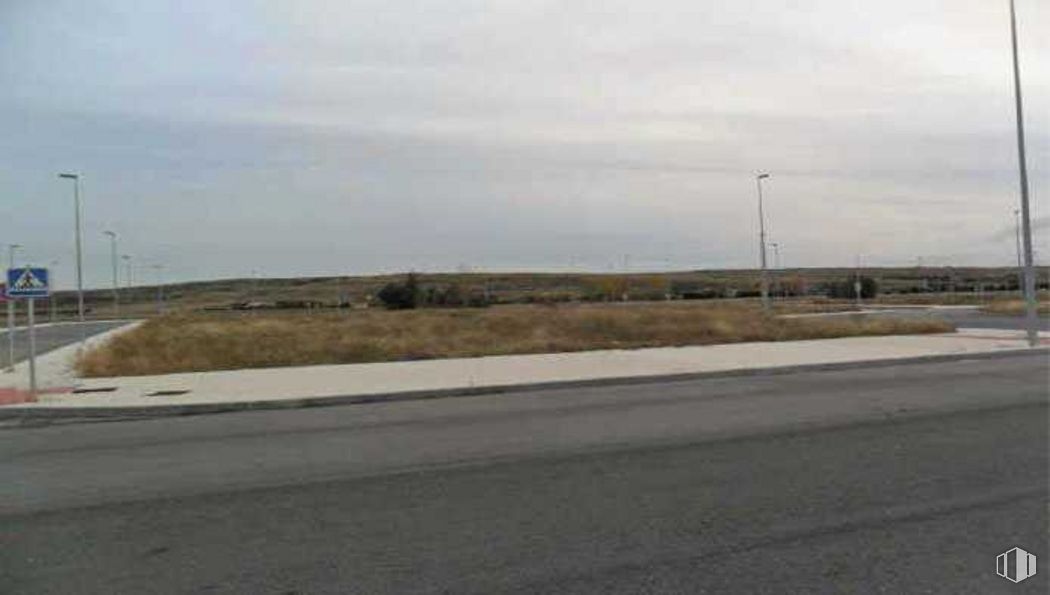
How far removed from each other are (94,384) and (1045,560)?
1680cm

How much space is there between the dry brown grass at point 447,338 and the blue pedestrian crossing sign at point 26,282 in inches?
177

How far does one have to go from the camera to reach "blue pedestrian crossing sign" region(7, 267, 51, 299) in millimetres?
14891

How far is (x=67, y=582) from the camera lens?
15.8ft

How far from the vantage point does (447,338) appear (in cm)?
2784

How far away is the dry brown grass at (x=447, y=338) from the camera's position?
22.1 meters

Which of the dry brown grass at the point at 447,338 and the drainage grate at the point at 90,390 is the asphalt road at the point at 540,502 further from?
the dry brown grass at the point at 447,338

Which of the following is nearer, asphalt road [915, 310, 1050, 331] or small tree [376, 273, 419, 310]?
asphalt road [915, 310, 1050, 331]

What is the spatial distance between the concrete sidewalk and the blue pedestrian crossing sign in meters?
1.86

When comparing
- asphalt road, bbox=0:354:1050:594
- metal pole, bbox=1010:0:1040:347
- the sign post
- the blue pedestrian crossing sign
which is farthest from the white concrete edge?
metal pole, bbox=1010:0:1040:347

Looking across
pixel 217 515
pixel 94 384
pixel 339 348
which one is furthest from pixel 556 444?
pixel 339 348

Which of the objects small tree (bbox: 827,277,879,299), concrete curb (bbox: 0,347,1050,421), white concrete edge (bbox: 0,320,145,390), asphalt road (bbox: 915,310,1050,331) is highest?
small tree (bbox: 827,277,879,299)

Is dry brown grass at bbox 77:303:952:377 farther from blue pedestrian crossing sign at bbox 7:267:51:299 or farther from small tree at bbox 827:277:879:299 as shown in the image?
small tree at bbox 827:277:879:299

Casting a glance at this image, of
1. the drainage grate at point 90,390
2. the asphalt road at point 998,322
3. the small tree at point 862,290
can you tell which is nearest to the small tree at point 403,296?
the asphalt road at point 998,322

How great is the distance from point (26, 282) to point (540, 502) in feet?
40.9
